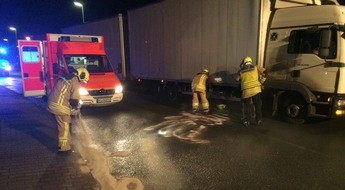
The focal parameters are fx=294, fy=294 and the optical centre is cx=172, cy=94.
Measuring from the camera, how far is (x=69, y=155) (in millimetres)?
5641

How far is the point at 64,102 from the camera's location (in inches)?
223

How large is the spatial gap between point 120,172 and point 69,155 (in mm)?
1348

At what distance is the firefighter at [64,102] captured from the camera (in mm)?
5625

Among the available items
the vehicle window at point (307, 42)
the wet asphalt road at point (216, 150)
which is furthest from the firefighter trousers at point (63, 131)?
the vehicle window at point (307, 42)

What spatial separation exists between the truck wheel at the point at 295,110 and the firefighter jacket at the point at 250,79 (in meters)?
1.04

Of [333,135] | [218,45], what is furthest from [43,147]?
[333,135]

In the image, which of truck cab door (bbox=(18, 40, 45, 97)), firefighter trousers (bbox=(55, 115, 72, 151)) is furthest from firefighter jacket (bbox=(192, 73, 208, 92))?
truck cab door (bbox=(18, 40, 45, 97))

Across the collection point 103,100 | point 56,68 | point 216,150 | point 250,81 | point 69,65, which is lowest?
point 216,150

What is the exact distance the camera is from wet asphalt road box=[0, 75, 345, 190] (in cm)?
457

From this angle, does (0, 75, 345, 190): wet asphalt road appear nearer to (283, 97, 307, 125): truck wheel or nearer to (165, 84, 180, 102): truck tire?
(283, 97, 307, 125): truck wheel

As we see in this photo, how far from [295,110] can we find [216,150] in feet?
10.2

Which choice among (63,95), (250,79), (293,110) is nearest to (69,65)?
(63,95)

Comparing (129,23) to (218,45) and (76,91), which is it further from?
(76,91)

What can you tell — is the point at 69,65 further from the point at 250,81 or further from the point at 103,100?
the point at 250,81
